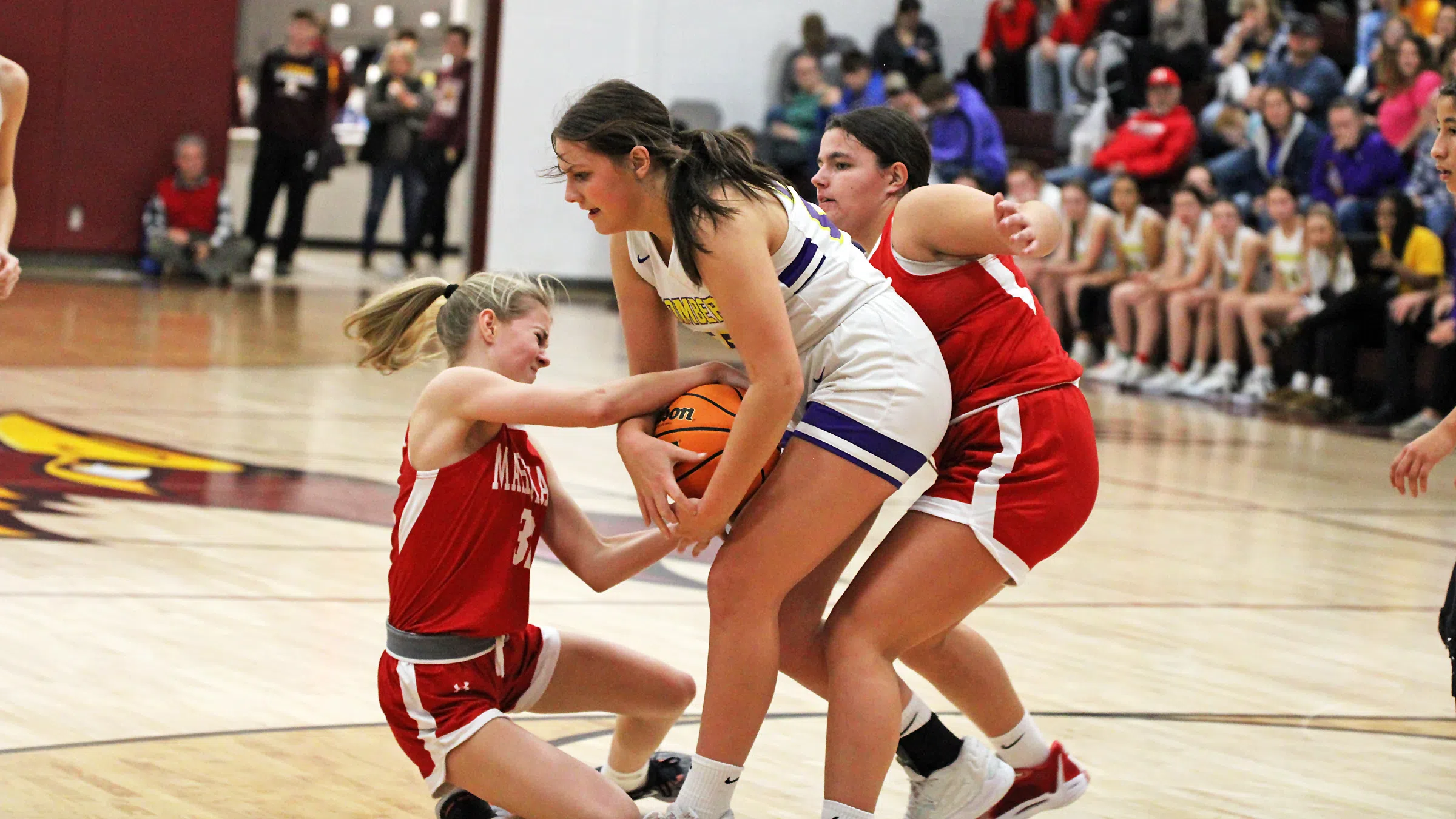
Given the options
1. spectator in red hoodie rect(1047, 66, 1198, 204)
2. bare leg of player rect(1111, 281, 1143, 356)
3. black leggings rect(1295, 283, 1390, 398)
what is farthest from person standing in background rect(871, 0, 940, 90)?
black leggings rect(1295, 283, 1390, 398)

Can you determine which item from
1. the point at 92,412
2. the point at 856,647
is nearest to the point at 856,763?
the point at 856,647

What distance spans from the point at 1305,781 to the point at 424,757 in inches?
71.9

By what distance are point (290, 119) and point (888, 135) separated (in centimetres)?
1322

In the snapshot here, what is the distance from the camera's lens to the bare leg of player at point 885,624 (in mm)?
2873

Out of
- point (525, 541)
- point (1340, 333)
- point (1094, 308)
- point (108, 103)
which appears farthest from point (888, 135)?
point (108, 103)

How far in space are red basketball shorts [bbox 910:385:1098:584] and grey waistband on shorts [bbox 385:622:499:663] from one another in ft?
2.67

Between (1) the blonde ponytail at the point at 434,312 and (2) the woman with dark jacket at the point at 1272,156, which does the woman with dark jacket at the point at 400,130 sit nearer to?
(2) the woman with dark jacket at the point at 1272,156

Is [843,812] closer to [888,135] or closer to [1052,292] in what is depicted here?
[888,135]

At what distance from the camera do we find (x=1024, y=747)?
3.32 meters

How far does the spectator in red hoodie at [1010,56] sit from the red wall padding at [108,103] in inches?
263

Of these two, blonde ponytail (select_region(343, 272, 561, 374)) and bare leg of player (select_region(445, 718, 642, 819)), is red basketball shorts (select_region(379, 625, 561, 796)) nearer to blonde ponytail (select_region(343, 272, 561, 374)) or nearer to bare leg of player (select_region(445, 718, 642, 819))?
bare leg of player (select_region(445, 718, 642, 819))

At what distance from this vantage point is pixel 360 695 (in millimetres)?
3773

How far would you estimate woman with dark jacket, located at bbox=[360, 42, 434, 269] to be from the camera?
55.2ft

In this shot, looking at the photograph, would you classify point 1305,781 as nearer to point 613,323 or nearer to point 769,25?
point 613,323
